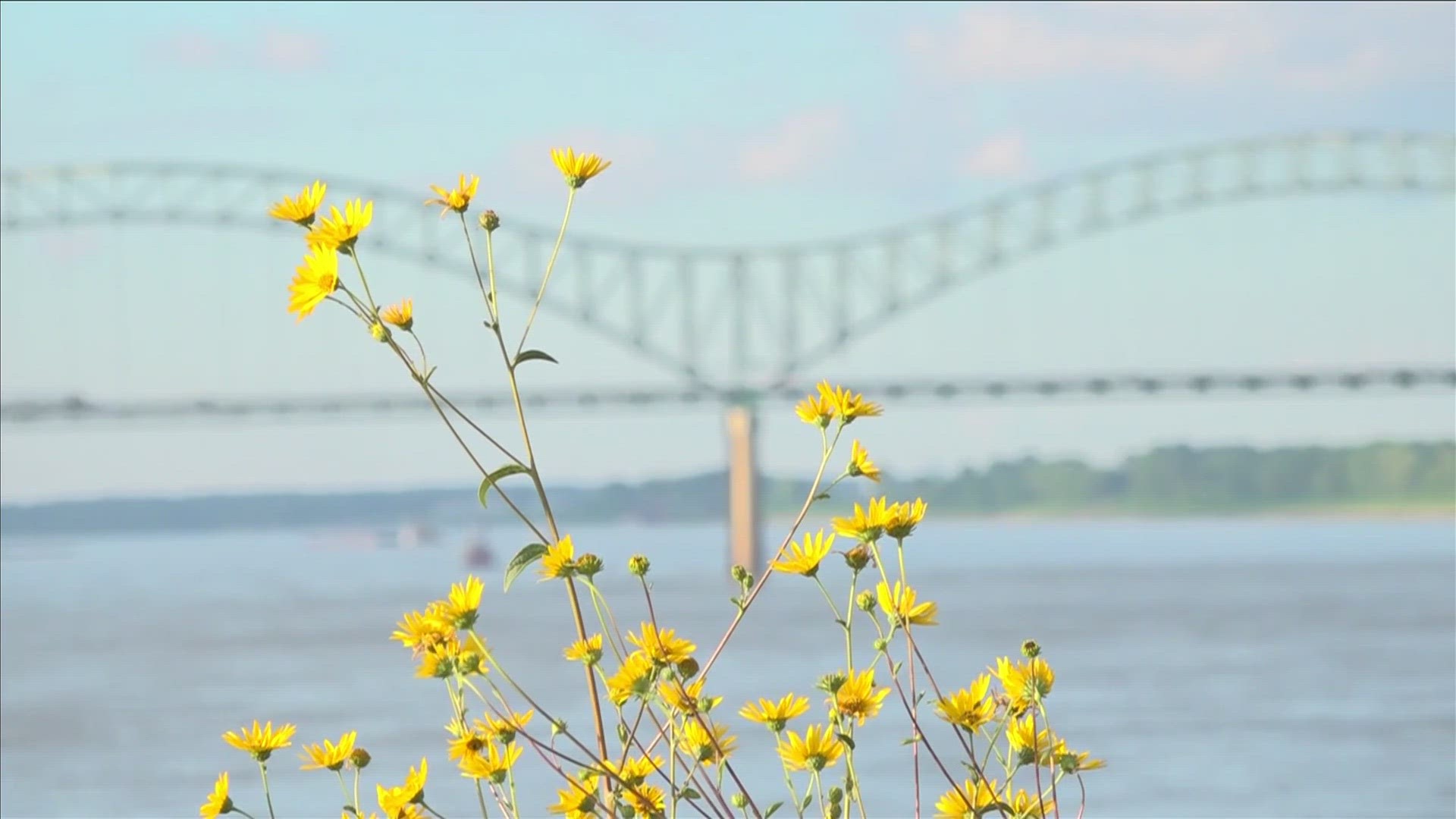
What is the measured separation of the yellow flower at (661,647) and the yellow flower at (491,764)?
0.47 feet

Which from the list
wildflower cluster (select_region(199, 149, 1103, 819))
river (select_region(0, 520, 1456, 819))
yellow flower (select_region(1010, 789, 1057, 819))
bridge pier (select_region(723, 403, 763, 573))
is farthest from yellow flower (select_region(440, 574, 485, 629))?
bridge pier (select_region(723, 403, 763, 573))

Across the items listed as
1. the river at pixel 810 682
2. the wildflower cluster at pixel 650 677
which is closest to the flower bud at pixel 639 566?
the wildflower cluster at pixel 650 677

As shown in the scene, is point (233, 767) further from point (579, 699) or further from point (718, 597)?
point (718, 597)

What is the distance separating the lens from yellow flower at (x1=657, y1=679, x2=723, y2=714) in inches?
85.3

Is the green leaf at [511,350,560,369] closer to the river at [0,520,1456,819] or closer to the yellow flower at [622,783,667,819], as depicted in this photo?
the yellow flower at [622,783,667,819]

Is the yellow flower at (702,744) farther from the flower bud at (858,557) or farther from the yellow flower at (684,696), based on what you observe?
the flower bud at (858,557)

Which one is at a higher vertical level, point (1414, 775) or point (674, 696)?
point (674, 696)

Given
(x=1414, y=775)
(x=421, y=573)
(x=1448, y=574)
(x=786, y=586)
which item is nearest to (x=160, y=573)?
(x=421, y=573)

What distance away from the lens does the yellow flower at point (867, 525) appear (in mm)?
2160

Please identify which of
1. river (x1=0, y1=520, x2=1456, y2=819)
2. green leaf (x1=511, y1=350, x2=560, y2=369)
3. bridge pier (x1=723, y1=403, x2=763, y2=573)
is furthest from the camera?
bridge pier (x1=723, y1=403, x2=763, y2=573)

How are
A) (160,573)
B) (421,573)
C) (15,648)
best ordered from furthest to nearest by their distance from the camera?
(160,573)
(421,573)
(15,648)

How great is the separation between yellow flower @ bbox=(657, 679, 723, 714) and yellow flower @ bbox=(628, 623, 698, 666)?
2cm

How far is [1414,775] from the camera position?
14.8 meters

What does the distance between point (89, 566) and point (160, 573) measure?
21746 mm
